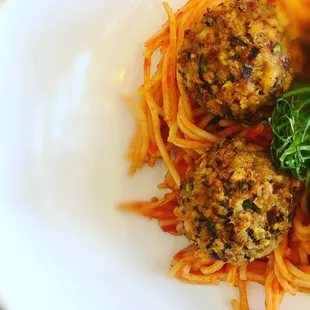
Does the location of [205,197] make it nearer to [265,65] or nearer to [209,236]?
[209,236]

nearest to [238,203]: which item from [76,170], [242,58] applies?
[242,58]

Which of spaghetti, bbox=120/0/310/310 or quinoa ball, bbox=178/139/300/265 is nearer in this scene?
quinoa ball, bbox=178/139/300/265

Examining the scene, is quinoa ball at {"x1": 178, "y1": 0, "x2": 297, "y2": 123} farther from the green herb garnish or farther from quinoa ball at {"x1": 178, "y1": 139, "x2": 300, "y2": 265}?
quinoa ball at {"x1": 178, "y1": 139, "x2": 300, "y2": 265}

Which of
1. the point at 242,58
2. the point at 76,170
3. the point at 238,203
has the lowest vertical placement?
the point at 238,203

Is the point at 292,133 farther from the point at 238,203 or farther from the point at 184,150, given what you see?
the point at 184,150

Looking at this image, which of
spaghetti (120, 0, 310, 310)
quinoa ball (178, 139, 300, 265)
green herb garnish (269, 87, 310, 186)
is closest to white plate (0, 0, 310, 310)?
spaghetti (120, 0, 310, 310)

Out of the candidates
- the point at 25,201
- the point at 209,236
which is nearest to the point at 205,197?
the point at 209,236

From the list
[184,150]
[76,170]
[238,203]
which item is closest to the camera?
[238,203]

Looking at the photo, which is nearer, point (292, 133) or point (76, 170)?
point (292, 133)
